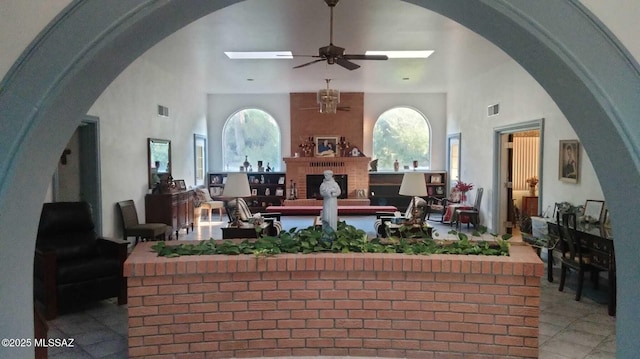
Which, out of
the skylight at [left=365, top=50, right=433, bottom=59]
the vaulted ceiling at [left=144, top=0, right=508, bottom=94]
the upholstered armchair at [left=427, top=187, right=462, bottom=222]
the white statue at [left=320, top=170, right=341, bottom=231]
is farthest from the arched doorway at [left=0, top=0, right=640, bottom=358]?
the upholstered armchair at [left=427, top=187, right=462, bottom=222]

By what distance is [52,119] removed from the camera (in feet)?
4.89

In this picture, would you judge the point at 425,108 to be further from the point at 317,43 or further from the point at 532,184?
the point at 317,43

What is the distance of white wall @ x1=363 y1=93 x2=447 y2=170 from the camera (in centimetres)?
1134

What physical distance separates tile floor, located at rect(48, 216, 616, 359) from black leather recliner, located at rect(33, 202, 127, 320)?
0.54 feet

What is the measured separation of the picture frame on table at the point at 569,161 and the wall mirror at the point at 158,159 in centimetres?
660

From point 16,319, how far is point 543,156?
6627 millimetres

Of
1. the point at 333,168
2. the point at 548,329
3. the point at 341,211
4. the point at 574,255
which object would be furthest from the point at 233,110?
the point at 548,329

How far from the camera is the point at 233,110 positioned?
37.6 feet

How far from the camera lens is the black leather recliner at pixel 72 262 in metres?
3.78

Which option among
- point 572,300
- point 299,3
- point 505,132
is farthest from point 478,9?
point 505,132

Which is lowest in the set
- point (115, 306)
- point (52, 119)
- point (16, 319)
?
point (115, 306)

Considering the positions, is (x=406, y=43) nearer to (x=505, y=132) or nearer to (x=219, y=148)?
(x=505, y=132)

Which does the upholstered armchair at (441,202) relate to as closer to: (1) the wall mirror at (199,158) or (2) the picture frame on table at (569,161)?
(2) the picture frame on table at (569,161)

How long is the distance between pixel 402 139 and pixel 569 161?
20.3ft
